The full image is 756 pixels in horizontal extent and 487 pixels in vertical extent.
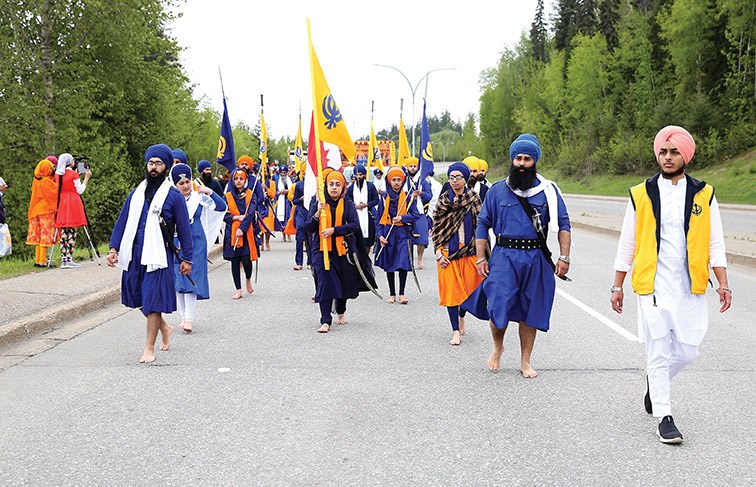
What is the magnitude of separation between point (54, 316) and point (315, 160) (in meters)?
3.37

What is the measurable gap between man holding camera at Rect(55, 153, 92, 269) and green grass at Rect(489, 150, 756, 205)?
2781 cm

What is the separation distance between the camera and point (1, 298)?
9.39 m

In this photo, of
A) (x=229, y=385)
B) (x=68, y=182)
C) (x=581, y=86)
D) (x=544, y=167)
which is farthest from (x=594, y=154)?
(x=229, y=385)

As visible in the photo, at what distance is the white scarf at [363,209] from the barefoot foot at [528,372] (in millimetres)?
4790

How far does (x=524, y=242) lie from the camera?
5988 mm

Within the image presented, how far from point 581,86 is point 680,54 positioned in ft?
53.1

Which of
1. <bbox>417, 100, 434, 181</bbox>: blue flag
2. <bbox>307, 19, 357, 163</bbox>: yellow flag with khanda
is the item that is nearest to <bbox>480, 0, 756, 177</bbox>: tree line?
<bbox>417, 100, 434, 181</bbox>: blue flag

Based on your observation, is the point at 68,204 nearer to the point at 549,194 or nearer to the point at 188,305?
the point at 188,305

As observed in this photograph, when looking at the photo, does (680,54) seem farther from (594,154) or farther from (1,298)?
(1,298)

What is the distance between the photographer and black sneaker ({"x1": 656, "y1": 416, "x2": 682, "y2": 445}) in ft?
14.6

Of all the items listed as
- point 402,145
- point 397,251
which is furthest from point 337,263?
point 402,145

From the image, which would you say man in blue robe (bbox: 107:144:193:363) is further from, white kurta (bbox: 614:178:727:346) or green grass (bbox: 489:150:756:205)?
green grass (bbox: 489:150:756:205)

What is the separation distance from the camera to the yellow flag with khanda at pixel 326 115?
8648 mm

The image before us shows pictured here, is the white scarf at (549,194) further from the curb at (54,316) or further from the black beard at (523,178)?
the curb at (54,316)
